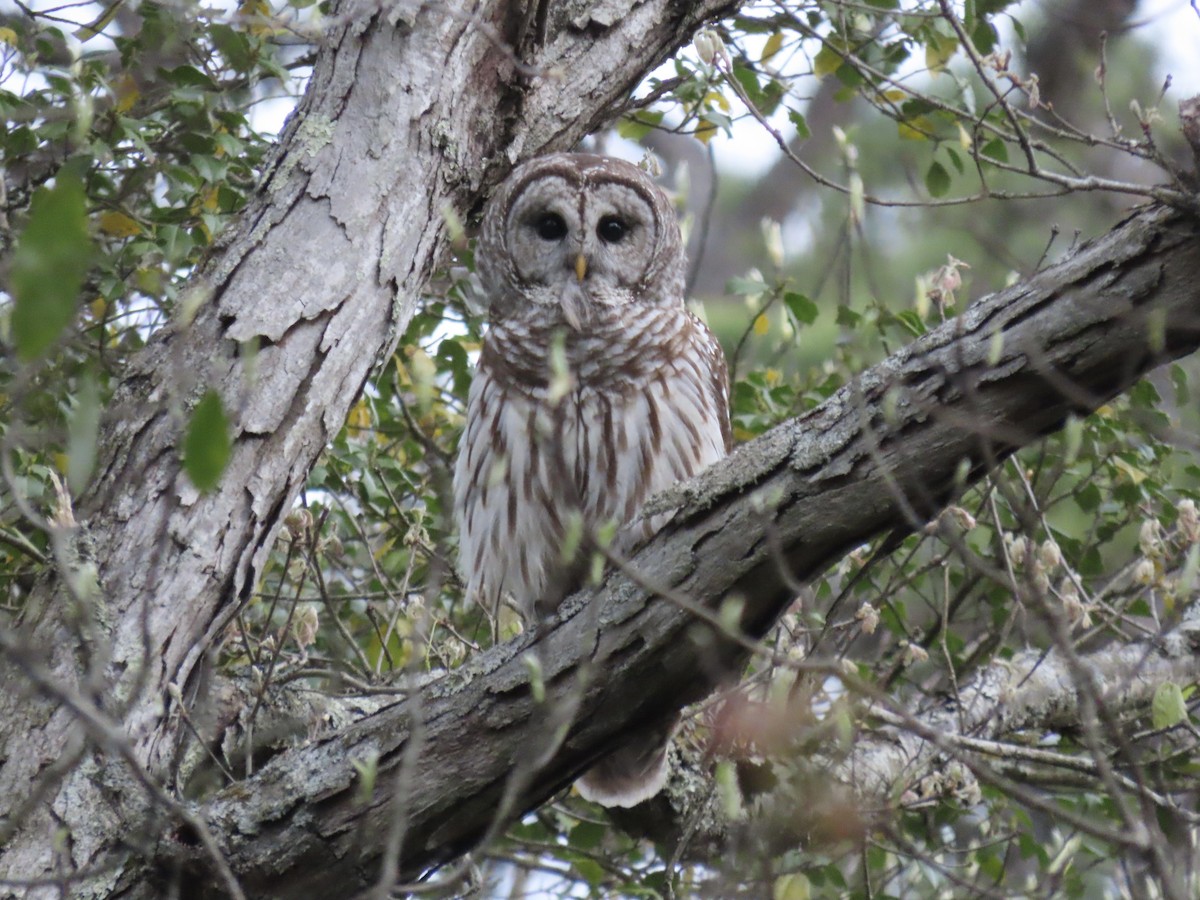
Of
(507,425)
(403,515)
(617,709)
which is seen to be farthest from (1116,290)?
(403,515)

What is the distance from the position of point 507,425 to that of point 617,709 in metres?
1.22

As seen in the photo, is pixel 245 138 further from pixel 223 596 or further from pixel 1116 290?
pixel 1116 290

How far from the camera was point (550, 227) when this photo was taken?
4008 millimetres

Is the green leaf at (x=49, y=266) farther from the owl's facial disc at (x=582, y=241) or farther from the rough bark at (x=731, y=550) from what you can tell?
the owl's facial disc at (x=582, y=241)

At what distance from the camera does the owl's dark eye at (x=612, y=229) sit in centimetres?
404

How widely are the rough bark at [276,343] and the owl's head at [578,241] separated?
0.28 meters

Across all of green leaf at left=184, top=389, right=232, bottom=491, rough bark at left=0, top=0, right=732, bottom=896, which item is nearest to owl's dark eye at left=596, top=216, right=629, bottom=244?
rough bark at left=0, top=0, right=732, bottom=896

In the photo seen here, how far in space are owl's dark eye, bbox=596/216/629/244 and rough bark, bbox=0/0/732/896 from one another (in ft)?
1.49

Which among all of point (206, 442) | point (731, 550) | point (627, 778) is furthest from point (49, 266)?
point (627, 778)

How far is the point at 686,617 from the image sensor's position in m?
2.56

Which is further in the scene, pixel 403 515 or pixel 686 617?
pixel 403 515

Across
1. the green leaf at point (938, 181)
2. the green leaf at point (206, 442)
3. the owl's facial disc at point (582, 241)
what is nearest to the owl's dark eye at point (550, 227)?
the owl's facial disc at point (582, 241)

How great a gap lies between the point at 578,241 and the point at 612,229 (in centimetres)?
16

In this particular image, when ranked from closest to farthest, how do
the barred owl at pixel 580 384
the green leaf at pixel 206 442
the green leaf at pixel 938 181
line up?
the green leaf at pixel 206 442, the barred owl at pixel 580 384, the green leaf at pixel 938 181
